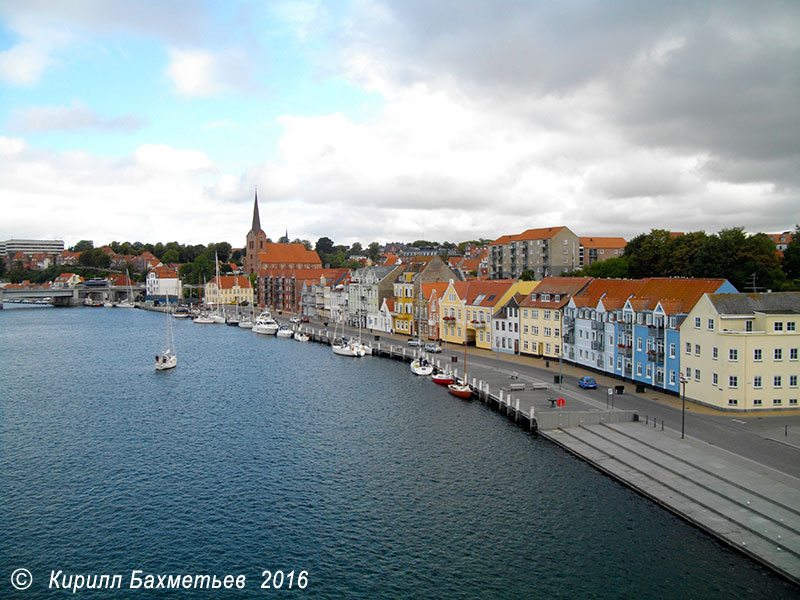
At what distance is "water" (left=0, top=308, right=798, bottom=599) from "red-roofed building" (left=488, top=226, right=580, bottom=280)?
8197cm

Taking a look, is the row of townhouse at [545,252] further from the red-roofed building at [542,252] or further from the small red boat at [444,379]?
the small red boat at [444,379]

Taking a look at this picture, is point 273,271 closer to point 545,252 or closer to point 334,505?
point 545,252

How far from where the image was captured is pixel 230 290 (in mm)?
170125

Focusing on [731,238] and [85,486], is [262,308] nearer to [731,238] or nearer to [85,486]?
[731,238]

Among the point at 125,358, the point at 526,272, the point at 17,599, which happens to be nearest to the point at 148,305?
the point at 125,358

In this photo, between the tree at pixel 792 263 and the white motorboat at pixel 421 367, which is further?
the tree at pixel 792 263

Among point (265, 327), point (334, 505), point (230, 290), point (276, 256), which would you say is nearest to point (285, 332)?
point (265, 327)

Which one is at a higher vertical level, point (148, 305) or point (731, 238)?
point (731, 238)

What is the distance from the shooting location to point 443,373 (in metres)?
62.5

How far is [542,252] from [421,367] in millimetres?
73802

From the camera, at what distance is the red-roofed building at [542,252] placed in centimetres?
12950

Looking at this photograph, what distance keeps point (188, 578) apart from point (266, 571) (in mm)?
3177

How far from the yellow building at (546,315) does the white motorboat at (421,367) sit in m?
12.6

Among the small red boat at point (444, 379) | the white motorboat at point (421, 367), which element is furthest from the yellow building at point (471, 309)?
the small red boat at point (444, 379)
